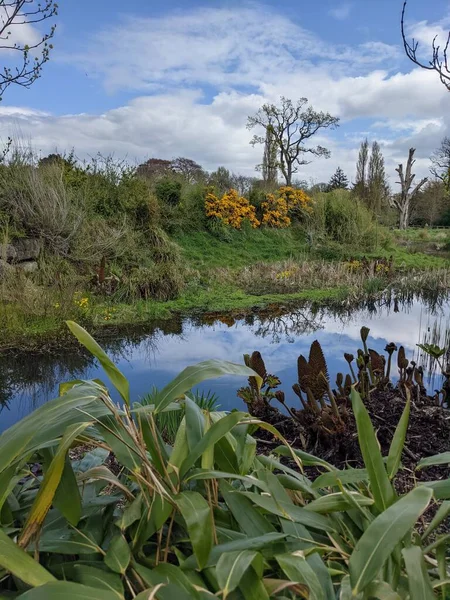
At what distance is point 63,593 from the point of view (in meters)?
0.61

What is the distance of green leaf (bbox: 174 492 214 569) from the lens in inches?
28.0

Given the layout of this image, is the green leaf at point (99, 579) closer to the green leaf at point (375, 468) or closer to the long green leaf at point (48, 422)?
the long green leaf at point (48, 422)

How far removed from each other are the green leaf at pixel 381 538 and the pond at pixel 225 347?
3013mm

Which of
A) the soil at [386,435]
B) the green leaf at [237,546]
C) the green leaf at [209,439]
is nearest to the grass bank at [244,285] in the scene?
the soil at [386,435]

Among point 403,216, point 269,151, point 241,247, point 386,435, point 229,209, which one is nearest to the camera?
point 386,435

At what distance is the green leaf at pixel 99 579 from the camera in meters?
0.70

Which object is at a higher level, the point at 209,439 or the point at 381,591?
the point at 209,439

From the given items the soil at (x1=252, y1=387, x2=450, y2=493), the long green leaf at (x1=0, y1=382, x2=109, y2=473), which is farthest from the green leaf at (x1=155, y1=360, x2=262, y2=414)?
the soil at (x1=252, y1=387, x2=450, y2=493)

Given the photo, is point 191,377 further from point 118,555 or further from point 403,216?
point 403,216

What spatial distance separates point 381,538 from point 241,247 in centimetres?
1363

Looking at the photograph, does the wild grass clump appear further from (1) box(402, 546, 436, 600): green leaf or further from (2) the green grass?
(1) box(402, 546, 436, 600): green leaf

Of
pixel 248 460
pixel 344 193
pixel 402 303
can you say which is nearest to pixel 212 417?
pixel 248 460

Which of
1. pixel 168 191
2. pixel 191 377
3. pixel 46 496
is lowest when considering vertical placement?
pixel 46 496

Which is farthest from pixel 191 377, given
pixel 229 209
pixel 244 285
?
pixel 229 209
